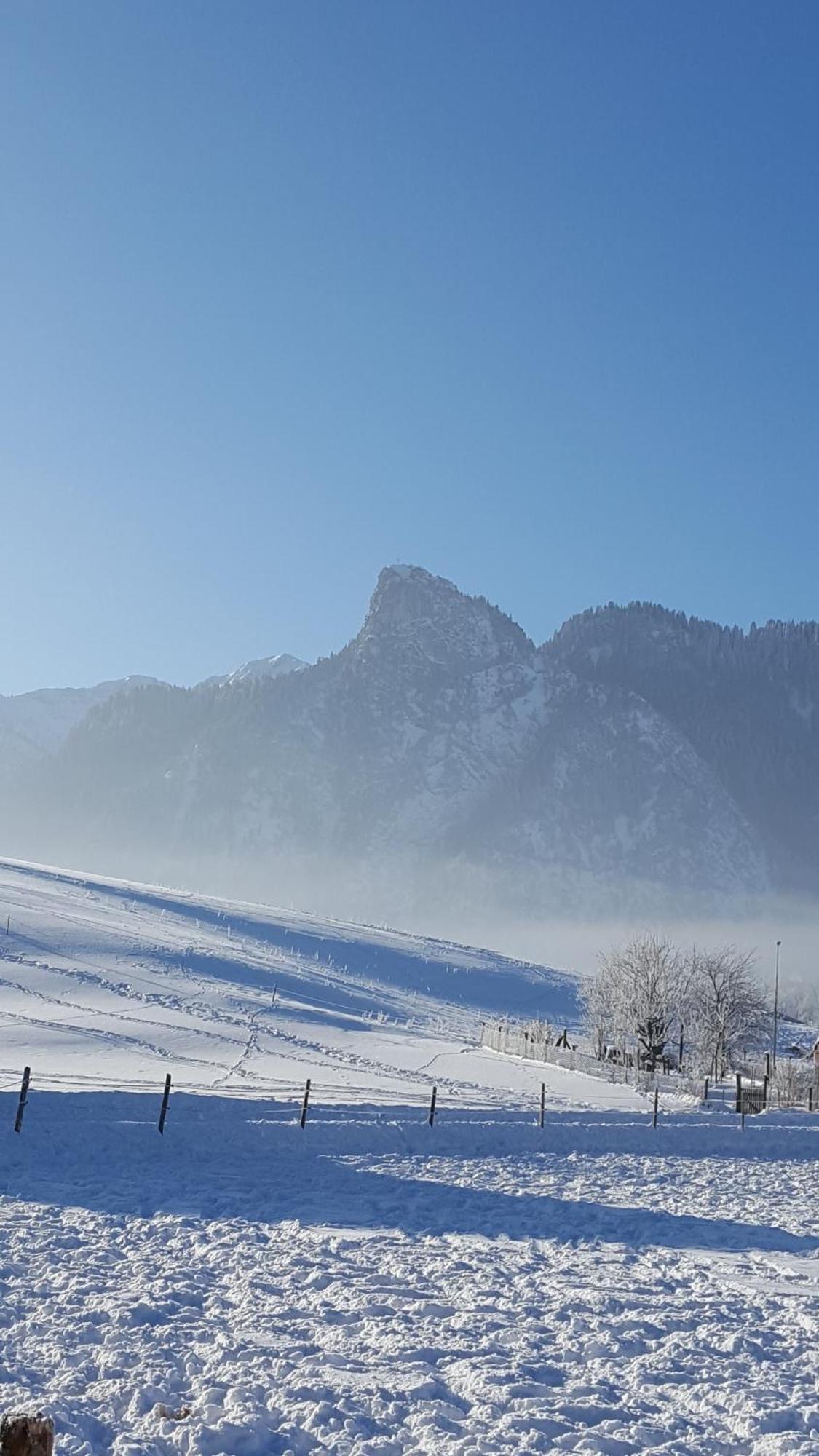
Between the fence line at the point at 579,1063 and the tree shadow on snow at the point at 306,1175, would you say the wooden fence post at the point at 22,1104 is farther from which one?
the fence line at the point at 579,1063

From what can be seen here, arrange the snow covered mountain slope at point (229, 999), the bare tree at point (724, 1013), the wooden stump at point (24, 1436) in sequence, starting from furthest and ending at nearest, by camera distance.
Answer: the bare tree at point (724, 1013)
the snow covered mountain slope at point (229, 999)
the wooden stump at point (24, 1436)

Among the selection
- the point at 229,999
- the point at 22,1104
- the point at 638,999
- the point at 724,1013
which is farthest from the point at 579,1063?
the point at 22,1104

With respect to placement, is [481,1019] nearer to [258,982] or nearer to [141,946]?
[258,982]

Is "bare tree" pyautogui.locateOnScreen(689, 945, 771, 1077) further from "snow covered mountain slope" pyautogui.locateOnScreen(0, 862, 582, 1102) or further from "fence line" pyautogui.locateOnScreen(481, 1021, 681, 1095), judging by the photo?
"snow covered mountain slope" pyautogui.locateOnScreen(0, 862, 582, 1102)

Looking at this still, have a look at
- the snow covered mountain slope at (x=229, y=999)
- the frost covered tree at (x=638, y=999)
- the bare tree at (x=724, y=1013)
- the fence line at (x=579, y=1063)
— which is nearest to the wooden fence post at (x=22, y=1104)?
the snow covered mountain slope at (x=229, y=999)

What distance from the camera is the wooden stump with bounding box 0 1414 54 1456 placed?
4.77m

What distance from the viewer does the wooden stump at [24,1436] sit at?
4.77m

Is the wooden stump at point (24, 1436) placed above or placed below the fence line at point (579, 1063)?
above

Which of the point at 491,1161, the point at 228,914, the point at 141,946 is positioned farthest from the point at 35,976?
the point at 228,914

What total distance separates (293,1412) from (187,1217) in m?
8.87

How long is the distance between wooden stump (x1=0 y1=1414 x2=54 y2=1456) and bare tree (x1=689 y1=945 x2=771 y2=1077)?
7676 cm

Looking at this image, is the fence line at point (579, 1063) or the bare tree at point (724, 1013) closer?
the fence line at point (579, 1063)

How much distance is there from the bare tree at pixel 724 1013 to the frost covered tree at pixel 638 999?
6.22ft

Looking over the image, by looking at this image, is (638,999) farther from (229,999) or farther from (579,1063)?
(229,999)
